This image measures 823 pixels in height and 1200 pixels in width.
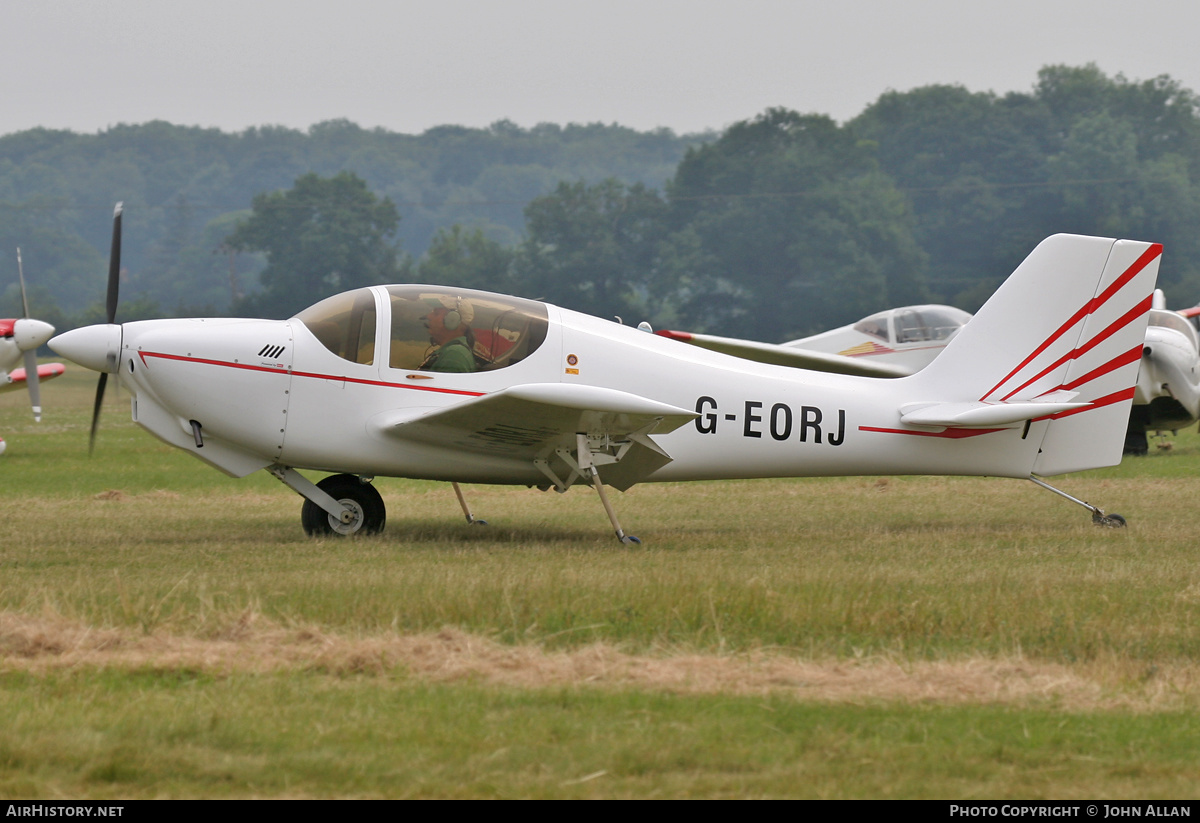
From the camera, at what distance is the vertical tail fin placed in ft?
35.2

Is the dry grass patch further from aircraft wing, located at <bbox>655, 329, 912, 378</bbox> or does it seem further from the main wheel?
aircraft wing, located at <bbox>655, 329, 912, 378</bbox>

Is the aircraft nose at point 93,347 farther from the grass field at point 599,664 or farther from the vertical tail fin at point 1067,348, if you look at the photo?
the vertical tail fin at point 1067,348

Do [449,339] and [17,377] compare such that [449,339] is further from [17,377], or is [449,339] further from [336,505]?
[17,377]

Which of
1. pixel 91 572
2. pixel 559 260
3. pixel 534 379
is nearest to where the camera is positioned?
pixel 91 572

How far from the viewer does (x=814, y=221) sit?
3366 inches

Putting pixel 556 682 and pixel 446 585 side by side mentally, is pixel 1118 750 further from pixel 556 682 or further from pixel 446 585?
pixel 446 585

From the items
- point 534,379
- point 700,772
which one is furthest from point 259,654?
point 534,379

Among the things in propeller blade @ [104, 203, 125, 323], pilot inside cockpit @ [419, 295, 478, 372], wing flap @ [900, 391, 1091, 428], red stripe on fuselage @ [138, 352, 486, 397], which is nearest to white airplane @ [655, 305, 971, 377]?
wing flap @ [900, 391, 1091, 428]

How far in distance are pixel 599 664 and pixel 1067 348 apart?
22.2 feet

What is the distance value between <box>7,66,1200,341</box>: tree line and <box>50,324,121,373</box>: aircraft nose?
6724cm

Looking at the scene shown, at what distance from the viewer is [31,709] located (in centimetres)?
488

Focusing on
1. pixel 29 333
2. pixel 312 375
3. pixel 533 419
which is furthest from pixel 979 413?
pixel 29 333

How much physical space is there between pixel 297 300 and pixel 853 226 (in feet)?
123

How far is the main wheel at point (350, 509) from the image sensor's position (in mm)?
10102
